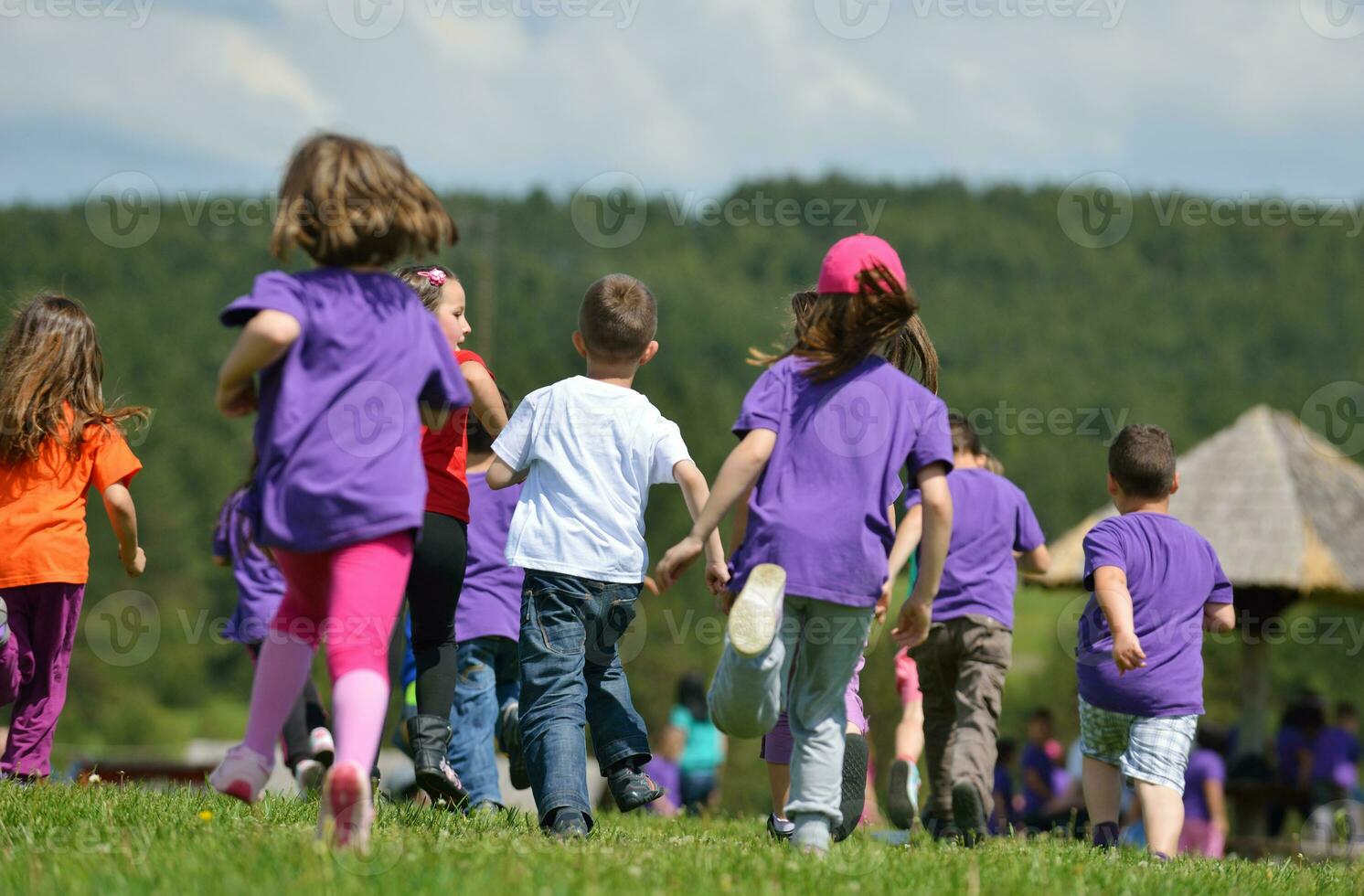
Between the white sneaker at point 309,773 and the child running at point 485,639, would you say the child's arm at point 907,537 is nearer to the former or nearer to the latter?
the child running at point 485,639

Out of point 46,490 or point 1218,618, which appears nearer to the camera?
point 1218,618

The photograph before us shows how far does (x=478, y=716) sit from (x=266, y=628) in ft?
5.12

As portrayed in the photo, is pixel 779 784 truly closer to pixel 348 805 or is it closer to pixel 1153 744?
pixel 1153 744

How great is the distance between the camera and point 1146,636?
18.6 ft

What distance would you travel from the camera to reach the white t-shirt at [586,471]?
488 cm

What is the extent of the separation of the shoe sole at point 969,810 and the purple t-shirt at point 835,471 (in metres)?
2.10

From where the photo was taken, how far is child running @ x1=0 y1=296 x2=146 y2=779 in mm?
5727

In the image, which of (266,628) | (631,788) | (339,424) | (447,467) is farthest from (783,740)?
(266,628)

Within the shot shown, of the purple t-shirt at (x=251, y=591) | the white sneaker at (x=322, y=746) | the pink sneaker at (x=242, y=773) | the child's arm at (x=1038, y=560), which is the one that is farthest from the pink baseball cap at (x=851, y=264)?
the white sneaker at (x=322, y=746)

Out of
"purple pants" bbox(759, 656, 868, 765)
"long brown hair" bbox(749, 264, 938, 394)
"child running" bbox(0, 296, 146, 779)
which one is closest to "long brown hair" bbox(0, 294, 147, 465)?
"child running" bbox(0, 296, 146, 779)

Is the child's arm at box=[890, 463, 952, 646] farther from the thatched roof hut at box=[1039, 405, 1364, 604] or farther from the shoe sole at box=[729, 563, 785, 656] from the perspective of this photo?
the thatched roof hut at box=[1039, 405, 1364, 604]

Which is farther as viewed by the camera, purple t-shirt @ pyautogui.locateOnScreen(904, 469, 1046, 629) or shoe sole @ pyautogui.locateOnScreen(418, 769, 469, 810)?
purple t-shirt @ pyautogui.locateOnScreen(904, 469, 1046, 629)

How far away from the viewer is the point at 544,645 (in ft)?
15.8

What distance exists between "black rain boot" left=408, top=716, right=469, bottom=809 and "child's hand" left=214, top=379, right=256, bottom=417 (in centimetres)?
163
